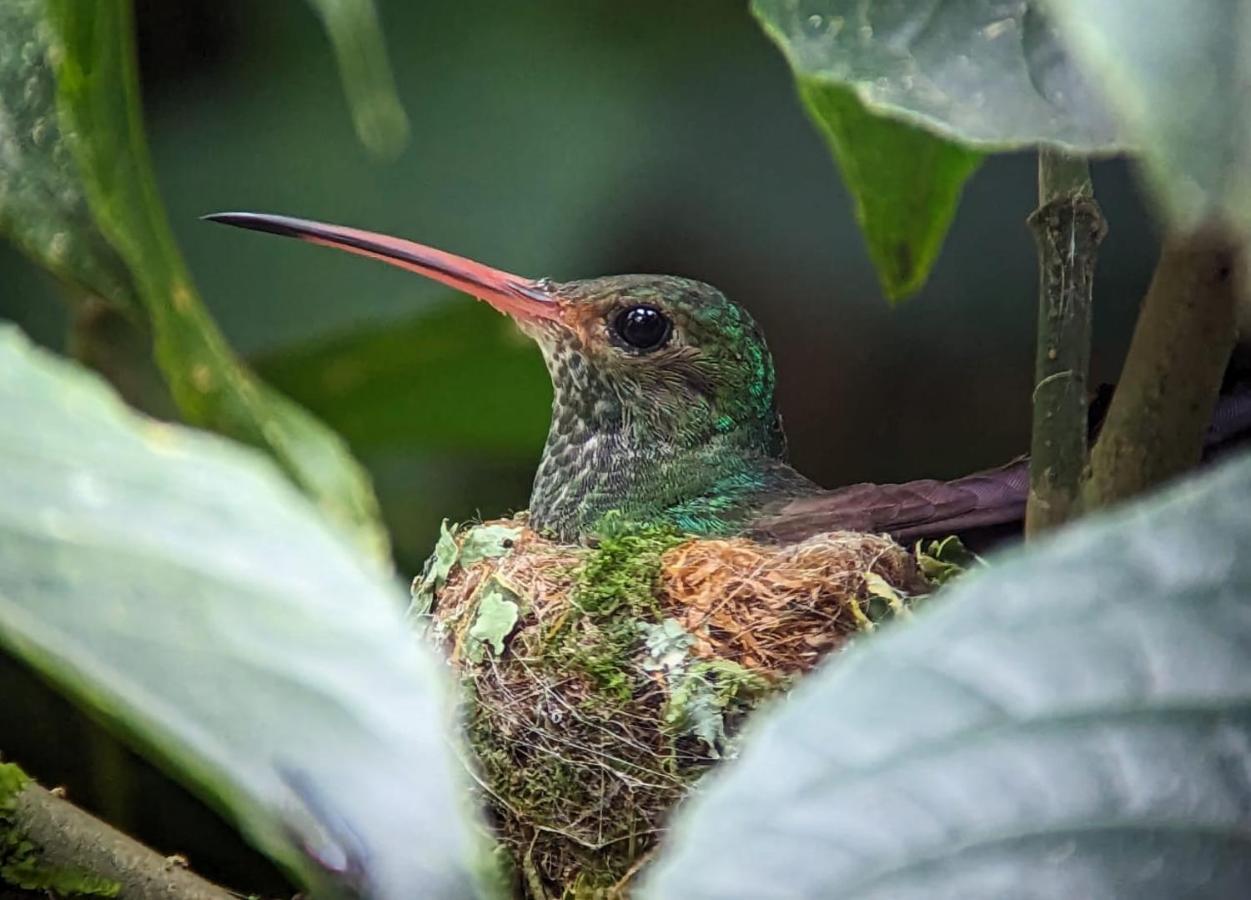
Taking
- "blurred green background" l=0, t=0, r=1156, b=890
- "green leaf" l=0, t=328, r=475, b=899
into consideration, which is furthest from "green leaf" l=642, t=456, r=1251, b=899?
"blurred green background" l=0, t=0, r=1156, b=890

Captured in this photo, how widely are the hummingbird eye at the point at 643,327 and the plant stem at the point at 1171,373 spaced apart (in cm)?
53

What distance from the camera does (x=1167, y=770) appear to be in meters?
0.32

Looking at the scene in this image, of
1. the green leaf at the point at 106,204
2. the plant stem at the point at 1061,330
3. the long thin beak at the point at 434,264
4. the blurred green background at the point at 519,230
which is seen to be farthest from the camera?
the blurred green background at the point at 519,230

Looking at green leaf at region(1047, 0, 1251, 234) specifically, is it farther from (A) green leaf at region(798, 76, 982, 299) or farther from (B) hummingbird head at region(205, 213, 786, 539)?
(B) hummingbird head at region(205, 213, 786, 539)

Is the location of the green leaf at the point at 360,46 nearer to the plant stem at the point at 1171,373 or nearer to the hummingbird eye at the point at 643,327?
the hummingbird eye at the point at 643,327

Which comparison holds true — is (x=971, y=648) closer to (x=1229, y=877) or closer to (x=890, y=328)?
(x=1229, y=877)

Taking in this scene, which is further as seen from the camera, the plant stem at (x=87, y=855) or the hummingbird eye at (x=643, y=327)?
the hummingbird eye at (x=643, y=327)

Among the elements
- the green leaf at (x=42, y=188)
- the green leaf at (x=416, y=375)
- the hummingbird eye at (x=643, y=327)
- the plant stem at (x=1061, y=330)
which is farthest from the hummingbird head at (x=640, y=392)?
the green leaf at (x=42, y=188)

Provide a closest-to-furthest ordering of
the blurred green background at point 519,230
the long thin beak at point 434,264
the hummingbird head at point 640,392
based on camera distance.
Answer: the long thin beak at point 434,264 → the hummingbird head at point 640,392 → the blurred green background at point 519,230

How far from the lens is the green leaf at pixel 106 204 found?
53 centimetres

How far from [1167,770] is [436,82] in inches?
44.7

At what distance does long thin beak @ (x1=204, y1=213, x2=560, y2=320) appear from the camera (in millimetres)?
1042

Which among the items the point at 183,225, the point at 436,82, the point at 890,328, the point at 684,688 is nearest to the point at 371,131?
the point at 436,82

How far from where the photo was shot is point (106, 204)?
52cm
